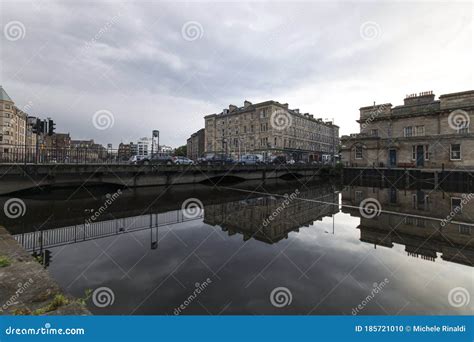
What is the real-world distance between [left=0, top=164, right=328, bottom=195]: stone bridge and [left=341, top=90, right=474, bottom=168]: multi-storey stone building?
2032cm

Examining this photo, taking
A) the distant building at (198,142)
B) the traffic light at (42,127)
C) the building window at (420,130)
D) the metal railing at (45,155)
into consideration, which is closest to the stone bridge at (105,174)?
the metal railing at (45,155)

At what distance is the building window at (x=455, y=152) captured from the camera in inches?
1294

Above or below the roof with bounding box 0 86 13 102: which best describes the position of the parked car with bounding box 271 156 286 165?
below

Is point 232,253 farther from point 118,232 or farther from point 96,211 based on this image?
point 96,211

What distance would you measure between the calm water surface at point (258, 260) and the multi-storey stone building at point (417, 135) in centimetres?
3021

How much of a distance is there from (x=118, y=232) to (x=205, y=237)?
322 centimetres

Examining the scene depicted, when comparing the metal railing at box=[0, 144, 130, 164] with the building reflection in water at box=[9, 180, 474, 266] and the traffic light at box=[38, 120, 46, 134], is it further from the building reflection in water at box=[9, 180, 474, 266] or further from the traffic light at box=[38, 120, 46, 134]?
the building reflection in water at box=[9, 180, 474, 266]

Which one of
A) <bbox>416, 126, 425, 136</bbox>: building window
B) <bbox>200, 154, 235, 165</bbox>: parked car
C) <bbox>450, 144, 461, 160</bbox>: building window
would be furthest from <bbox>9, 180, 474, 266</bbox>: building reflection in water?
<bbox>416, 126, 425, 136</bbox>: building window

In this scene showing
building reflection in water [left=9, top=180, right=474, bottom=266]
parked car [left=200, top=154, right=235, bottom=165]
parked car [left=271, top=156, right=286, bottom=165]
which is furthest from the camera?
parked car [left=271, top=156, right=286, bottom=165]

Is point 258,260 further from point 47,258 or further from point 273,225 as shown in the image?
point 47,258

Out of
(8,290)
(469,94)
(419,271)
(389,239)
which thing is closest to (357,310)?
(419,271)

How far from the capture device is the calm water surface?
437 centimetres

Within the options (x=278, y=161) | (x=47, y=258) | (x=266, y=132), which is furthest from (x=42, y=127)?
(x=266, y=132)

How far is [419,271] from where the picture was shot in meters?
5.66
